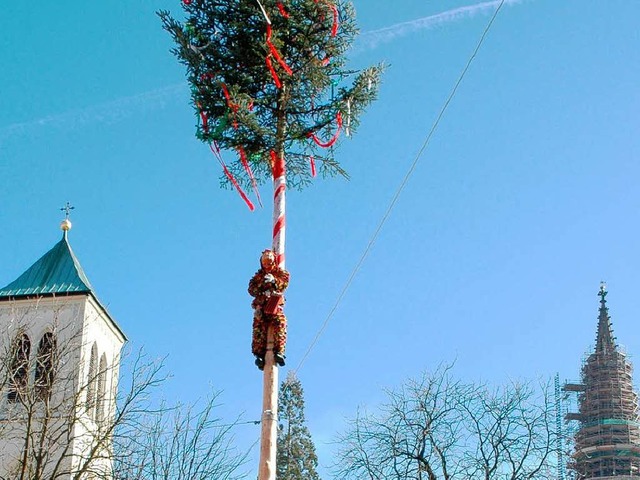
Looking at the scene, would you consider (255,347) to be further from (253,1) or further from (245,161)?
(253,1)

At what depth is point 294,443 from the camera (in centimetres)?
4869

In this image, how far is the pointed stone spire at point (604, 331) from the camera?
9044 cm

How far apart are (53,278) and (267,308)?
2943 centimetres

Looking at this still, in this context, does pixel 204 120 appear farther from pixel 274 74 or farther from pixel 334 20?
pixel 334 20

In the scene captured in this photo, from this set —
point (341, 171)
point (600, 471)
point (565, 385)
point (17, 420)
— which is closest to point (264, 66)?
point (341, 171)

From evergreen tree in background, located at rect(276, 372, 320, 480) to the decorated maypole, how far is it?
103ft

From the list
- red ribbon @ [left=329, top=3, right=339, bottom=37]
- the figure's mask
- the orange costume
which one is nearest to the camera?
the orange costume

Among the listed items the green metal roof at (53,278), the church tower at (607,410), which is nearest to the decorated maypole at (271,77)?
the green metal roof at (53,278)

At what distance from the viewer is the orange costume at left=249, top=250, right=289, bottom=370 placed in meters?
14.2

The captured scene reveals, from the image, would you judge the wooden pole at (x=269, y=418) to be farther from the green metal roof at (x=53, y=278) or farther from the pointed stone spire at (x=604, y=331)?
the pointed stone spire at (x=604, y=331)

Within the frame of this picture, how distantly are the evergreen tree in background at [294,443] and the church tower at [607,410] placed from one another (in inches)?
1541

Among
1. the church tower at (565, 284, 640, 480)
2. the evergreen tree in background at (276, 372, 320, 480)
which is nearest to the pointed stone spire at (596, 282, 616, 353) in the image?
the church tower at (565, 284, 640, 480)

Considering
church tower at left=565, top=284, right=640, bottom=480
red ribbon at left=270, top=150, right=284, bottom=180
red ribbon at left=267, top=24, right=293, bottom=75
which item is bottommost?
red ribbon at left=270, top=150, right=284, bottom=180

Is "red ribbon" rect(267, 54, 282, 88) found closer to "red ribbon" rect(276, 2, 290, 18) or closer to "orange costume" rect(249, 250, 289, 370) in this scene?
"red ribbon" rect(276, 2, 290, 18)
